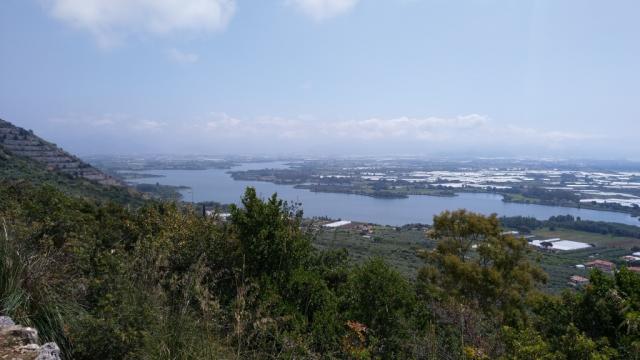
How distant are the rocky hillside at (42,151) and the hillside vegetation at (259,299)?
28.7 m

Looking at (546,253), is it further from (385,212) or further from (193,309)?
(193,309)

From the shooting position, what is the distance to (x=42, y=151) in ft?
118

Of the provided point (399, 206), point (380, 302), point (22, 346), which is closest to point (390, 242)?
point (380, 302)

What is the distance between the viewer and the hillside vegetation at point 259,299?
2779 mm

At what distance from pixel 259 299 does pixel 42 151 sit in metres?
39.3

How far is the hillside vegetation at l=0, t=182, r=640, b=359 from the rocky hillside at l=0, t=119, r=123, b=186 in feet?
94.0

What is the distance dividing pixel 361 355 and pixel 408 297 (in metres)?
3.15

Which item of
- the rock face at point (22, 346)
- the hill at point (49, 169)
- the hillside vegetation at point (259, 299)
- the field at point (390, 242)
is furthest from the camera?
the hill at point (49, 169)

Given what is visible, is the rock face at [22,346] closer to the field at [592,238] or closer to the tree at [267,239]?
the tree at [267,239]

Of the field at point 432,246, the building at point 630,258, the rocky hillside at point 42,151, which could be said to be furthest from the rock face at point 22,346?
the rocky hillside at point 42,151

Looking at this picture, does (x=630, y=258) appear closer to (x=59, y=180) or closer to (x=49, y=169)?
(x=59, y=180)

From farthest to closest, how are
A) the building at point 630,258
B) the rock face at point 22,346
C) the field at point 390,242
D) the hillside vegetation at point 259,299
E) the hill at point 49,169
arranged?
the hill at point 49,169 → the building at point 630,258 → the field at point 390,242 → the hillside vegetation at point 259,299 → the rock face at point 22,346

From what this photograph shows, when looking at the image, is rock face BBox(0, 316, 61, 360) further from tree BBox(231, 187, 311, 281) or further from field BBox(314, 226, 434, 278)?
field BBox(314, 226, 434, 278)

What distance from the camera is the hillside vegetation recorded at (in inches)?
109
